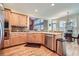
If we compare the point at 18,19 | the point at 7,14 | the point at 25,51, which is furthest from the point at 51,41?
the point at 7,14

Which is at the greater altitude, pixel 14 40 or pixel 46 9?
pixel 46 9

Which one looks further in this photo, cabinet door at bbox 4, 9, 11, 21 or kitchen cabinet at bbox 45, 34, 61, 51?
kitchen cabinet at bbox 45, 34, 61, 51

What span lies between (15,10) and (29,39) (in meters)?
0.65

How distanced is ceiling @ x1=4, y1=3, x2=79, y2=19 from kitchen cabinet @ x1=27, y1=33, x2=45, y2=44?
0.40m

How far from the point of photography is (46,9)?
1.92 meters

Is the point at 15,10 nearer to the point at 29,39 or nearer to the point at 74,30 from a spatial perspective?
the point at 29,39

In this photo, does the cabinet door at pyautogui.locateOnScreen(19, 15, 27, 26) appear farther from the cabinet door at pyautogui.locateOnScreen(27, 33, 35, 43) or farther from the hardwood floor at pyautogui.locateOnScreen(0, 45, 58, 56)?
the hardwood floor at pyautogui.locateOnScreen(0, 45, 58, 56)

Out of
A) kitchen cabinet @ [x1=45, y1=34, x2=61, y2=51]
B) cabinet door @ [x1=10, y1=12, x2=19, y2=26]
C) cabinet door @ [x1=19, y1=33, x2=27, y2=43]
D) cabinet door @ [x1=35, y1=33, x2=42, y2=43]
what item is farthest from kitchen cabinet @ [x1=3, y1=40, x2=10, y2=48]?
kitchen cabinet @ [x1=45, y1=34, x2=61, y2=51]

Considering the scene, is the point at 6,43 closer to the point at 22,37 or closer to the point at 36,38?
the point at 22,37

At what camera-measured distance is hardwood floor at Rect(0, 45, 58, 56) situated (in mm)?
1826

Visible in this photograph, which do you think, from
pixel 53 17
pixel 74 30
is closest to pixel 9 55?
pixel 53 17

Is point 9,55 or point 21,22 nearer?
point 9,55

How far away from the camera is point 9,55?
1.80m

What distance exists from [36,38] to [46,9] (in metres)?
0.65
